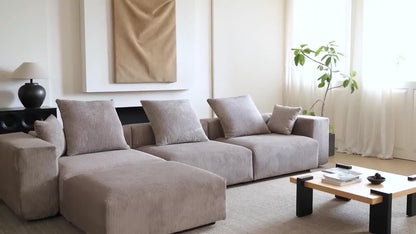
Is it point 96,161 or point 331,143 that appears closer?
point 96,161

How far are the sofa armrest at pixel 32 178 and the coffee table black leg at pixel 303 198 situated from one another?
1745 mm

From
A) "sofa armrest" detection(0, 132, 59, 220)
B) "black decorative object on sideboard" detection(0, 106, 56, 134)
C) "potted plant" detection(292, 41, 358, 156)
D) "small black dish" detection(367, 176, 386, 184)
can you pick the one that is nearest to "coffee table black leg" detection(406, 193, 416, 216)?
"small black dish" detection(367, 176, 386, 184)

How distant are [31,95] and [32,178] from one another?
1.72 metres

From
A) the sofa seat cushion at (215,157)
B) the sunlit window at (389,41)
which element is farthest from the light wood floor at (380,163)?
the sofa seat cushion at (215,157)

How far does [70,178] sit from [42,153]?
0.27m

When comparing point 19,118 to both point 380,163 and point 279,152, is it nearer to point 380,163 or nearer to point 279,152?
point 279,152

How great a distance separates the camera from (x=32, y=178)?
10.3ft

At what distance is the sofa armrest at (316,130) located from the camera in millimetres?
4762

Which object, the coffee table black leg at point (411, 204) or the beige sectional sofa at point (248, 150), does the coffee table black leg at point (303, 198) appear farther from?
the beige sectional sofa at point (248, 150)

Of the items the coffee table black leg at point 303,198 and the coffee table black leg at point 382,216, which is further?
the coffee table black leg at point 303,198

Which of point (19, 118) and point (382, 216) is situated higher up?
point (19, 118)

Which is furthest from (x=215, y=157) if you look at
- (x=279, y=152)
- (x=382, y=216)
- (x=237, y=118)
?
(x=382, y=216)

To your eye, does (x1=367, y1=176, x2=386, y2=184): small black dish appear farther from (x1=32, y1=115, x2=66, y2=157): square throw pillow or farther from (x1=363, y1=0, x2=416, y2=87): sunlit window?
(x1=363, y1=0, x2=416, y2=87): sunlit window

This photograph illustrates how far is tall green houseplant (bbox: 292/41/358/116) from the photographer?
562 centimetres
